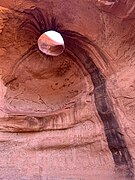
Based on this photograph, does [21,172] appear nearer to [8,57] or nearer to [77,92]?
Answer: [77,92]

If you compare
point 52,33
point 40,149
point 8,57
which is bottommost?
point 40,149

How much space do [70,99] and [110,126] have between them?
1.78ft

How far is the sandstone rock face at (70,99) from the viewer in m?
2.46

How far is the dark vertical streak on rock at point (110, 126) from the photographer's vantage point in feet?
7.86

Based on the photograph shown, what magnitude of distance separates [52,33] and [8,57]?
0.51m

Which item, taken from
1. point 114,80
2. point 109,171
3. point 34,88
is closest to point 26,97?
point 34,88

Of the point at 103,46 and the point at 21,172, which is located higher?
the point at 103,46

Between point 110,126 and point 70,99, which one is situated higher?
point 70,99

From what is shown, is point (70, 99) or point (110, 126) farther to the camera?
point (70, 99)

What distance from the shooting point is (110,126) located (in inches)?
98.2

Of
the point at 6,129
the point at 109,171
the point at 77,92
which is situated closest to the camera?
the point at 109,171

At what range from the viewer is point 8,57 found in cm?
284

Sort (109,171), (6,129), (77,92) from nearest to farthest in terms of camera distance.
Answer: (109,171)
(6,129)
(77,92)

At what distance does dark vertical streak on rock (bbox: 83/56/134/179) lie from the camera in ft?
7.86
